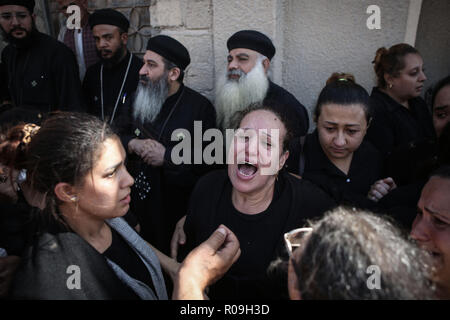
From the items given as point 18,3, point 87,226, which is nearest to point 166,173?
point 87,226

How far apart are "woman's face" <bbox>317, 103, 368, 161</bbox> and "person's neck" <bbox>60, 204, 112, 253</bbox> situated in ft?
5.20

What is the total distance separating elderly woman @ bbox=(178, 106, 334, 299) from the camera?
1846mm

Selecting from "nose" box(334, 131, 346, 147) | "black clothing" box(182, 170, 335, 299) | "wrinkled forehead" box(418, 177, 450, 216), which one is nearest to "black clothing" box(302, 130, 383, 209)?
"nose" box(334, 131, 346, 147)

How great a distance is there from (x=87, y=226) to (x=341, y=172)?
1.67 m

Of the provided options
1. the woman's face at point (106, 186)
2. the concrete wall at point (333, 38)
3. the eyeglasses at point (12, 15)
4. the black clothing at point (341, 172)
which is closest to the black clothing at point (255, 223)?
the black clothing at point (341, 172)

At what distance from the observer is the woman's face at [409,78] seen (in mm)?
3002

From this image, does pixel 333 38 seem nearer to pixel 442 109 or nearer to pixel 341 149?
pixel 442 109

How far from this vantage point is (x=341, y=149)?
235 centimetres

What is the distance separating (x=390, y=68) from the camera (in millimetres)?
3066

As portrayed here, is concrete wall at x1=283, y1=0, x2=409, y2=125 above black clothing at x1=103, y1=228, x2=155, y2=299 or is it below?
above

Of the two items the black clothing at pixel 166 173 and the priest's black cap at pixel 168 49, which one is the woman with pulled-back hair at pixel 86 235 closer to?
the black clothing at pixel 166 173

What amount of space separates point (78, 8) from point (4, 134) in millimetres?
3320

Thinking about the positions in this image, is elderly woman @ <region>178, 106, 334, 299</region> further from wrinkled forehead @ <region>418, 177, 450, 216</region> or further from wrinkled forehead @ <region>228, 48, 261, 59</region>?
wrinkled forehead @ <region>228, 48, 261, 59</region>
